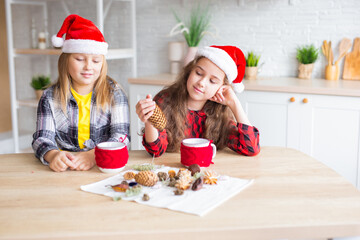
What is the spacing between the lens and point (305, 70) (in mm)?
3254

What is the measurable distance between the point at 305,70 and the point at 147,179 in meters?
2.36

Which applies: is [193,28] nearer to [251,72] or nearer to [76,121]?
[251,72]

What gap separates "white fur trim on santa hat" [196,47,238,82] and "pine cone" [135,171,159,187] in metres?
0.68

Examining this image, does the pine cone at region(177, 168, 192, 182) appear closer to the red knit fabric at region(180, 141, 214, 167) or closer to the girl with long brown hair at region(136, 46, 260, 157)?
the red knit fabric at region(180, 141, 214, 167)

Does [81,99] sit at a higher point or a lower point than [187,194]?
higher

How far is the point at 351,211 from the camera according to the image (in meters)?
1.04

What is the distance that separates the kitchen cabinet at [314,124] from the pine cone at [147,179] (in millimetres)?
1810

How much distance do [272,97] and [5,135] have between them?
9.04 feet

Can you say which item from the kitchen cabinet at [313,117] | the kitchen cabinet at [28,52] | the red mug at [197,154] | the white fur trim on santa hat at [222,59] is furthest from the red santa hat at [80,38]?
the kitchen cabinet at [28,52]

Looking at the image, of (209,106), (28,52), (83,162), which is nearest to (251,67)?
(209,106)

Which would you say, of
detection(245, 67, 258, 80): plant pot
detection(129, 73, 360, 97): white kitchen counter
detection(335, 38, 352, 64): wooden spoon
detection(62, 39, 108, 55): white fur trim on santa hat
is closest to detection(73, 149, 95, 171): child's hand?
detection(62, 39, 108, 55): white fur trim on santa hat

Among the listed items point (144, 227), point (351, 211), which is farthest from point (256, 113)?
point (144, 227)

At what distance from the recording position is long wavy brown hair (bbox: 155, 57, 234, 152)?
1.77 metres

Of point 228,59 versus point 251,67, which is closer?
point 228,59
